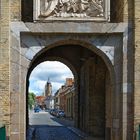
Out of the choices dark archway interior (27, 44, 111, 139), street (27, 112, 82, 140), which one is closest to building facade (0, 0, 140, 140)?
dark archway interior (27, 44, 111, 139)

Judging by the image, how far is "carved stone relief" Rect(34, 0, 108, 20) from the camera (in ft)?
51.5

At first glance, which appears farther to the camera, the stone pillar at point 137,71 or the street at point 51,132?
the street at point 51,132

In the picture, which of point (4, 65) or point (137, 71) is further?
point (137, 71)

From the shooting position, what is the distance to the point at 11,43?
15492 millimetres

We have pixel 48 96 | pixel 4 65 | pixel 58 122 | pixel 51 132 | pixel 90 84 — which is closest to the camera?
pixel 4 65

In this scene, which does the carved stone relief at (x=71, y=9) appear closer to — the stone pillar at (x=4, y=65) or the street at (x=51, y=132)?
the stone pillar at (x=4, y=65)

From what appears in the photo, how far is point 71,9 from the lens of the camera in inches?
621

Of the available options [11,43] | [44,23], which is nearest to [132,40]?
[44,23]

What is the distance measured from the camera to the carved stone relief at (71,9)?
51.5ft

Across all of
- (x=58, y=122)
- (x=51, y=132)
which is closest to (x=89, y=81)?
(x=51, y=132)

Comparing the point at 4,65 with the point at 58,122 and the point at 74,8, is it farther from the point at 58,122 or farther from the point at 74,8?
the point at 58,122

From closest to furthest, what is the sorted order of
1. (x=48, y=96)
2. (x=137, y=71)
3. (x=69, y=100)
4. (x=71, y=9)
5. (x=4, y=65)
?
(x=4, y=65), (x=137, y=71), (x=71, y=9), (x=69, y=100), (x=48, y=96)

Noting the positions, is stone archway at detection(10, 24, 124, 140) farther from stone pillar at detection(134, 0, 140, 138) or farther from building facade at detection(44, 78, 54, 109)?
building facade at detection(44, 78, 54, 109)

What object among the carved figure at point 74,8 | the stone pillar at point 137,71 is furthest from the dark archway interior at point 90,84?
the stone pillar at point 137,71
